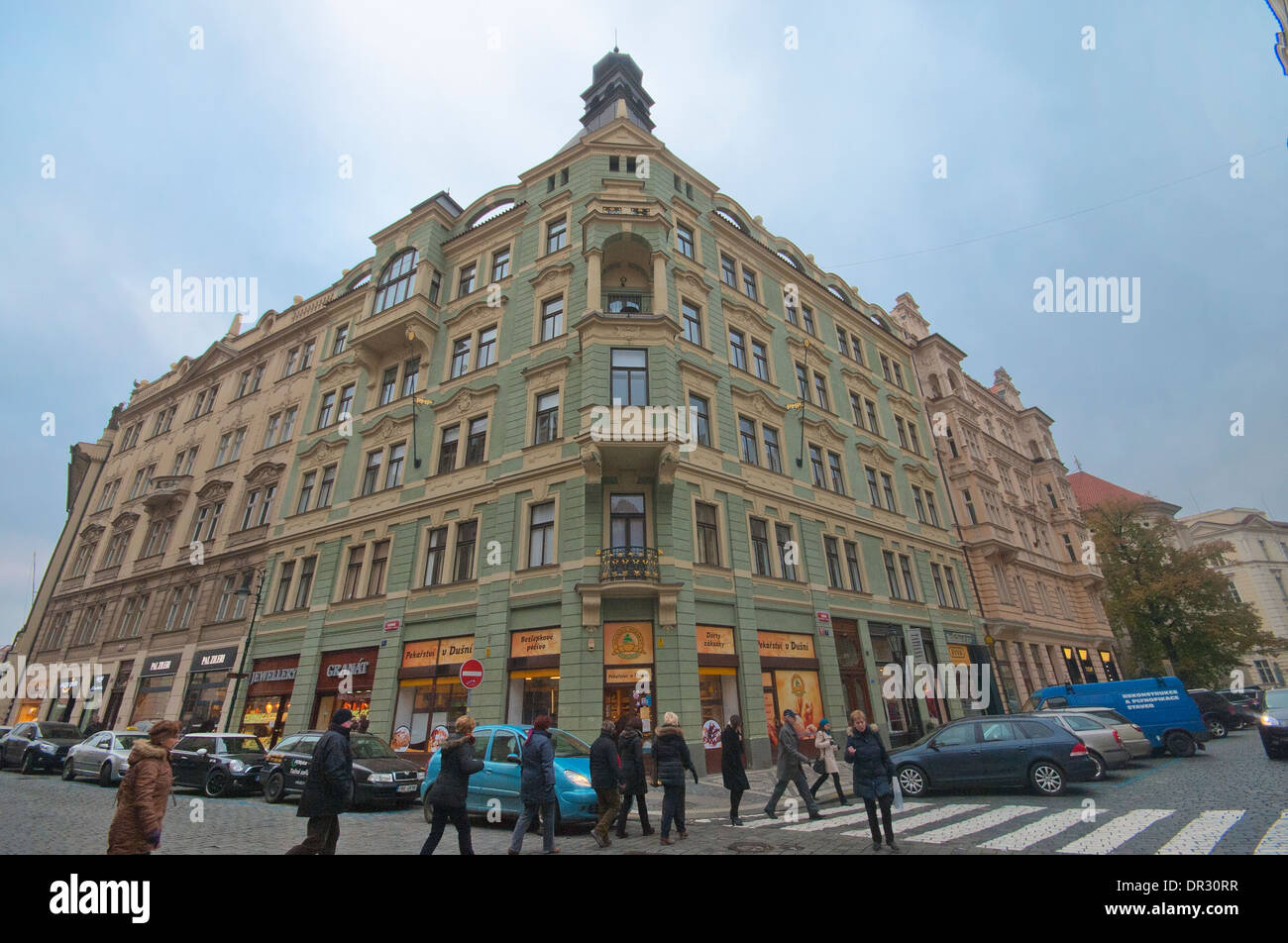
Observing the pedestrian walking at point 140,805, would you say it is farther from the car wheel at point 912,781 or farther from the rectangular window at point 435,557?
the rectangular window at point 435,557

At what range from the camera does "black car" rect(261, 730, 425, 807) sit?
1197cm

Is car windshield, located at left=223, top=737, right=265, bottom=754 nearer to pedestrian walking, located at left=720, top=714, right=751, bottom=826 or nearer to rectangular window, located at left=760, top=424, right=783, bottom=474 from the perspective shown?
pedestrian walking, located at left=720, top=714, right=751, bottom=826

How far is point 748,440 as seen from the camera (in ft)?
73.3

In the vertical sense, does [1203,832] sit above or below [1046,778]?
below

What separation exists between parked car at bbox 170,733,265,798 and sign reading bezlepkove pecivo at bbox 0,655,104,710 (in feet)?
70.5

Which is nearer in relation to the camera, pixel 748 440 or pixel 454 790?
pixel 454 790

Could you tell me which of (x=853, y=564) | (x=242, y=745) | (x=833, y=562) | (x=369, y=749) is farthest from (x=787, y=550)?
(x=242, y=745)

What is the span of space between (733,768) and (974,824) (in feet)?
12.0

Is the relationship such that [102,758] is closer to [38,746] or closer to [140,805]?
[38,746]

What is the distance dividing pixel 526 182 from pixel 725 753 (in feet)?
81.8

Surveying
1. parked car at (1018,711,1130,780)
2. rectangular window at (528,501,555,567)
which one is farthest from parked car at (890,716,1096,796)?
rectangular window at (528,501,555,567)

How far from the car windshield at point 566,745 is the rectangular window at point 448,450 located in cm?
1375

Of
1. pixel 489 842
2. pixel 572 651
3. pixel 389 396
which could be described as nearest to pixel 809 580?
pixel 572 651

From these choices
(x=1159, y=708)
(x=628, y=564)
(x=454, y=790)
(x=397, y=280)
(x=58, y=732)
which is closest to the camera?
(x=454, y=790)
